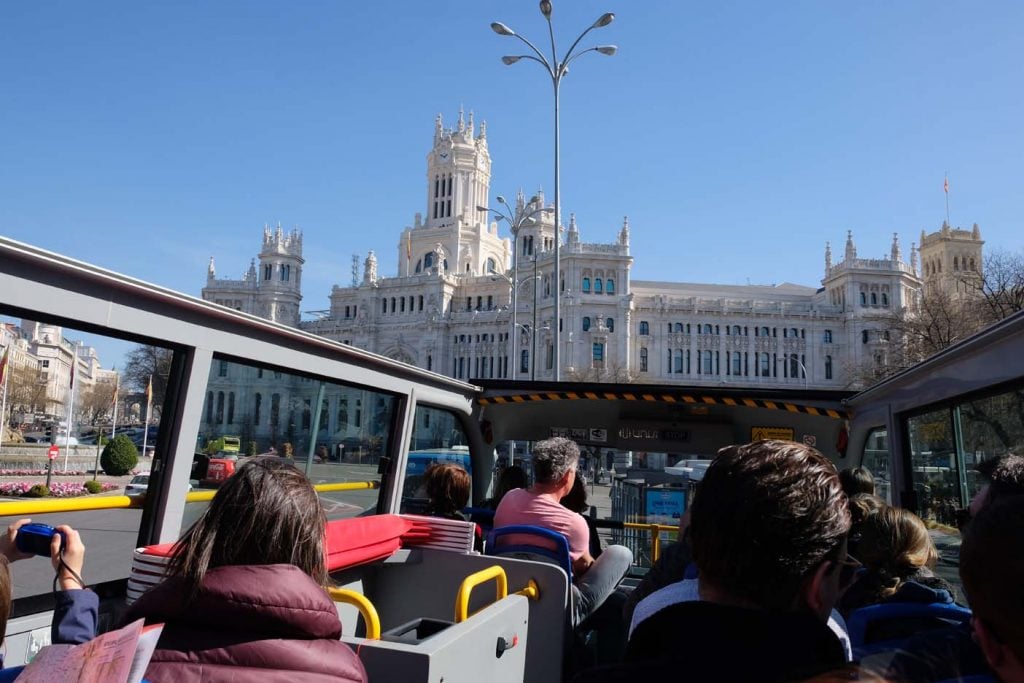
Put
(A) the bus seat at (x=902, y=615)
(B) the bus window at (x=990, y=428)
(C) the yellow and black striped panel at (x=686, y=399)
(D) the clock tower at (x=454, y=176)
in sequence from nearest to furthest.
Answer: (A) the bus seat at (x=902, y=615) → (B) the bus window at (x=990, y=428) → (C) the yellow and black striped panel at (x=686, y=399) → (D) the clock tower at (x=454, y=176)

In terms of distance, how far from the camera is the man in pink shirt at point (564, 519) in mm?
4445

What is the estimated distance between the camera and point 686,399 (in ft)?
25.1

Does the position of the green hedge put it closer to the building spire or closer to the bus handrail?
the bus handrail

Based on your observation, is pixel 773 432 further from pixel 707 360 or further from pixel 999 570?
pixel 707 360

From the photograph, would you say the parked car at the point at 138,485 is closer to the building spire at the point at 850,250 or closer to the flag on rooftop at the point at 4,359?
the flag on rooftop at the point at 4,359

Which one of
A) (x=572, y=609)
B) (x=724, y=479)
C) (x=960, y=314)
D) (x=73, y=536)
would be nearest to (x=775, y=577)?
(x=724, y=479)

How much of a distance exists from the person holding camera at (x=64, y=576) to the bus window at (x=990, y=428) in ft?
13.5

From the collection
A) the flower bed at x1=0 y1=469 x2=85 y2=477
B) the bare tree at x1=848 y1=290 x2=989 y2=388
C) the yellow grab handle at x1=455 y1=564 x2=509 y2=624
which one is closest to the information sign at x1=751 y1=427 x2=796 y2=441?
the yellow grab handle at x1=455 y1=564 x2=509 y2=624

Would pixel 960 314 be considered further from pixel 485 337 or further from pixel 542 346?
pixel 485 337

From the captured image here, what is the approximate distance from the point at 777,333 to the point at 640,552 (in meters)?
86.8

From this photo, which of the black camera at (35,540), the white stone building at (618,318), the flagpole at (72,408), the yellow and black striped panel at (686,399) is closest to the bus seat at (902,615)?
the black camera at (35,540)

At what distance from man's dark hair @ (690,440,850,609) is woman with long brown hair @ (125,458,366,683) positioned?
0.97 m

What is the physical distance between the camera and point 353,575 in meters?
4.15

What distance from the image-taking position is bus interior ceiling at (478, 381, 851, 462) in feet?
25.3
